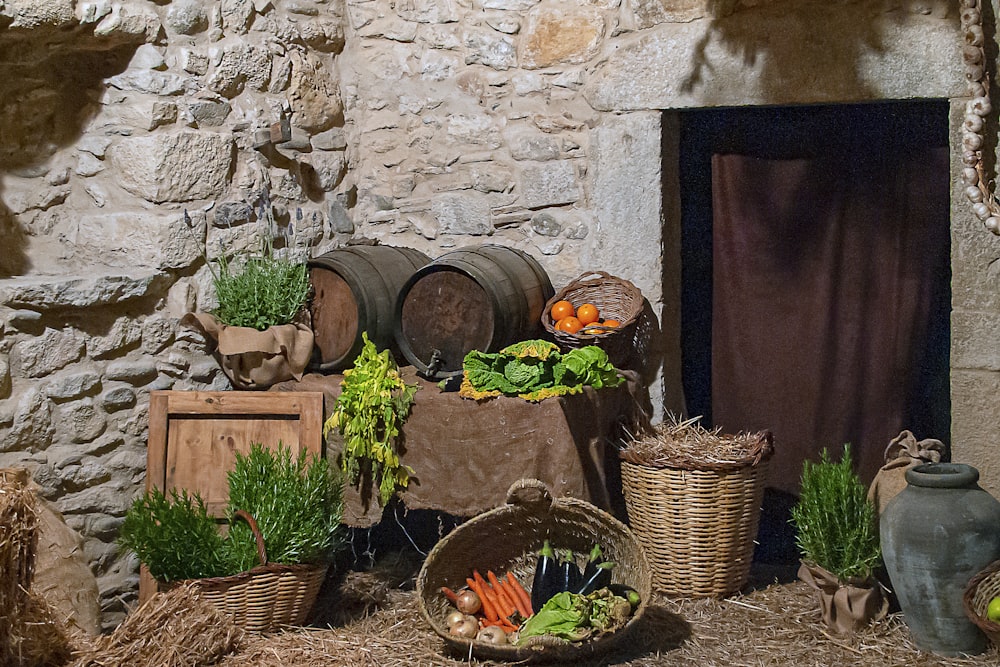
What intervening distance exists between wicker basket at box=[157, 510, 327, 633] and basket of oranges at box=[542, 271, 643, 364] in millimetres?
1354

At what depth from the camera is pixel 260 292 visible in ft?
14.1

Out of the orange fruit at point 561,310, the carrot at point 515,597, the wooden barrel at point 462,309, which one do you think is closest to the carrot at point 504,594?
the carrot at point 515,597

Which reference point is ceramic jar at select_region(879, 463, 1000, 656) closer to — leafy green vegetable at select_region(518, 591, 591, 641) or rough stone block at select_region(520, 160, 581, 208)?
A: leafy green vegetable at select_region(518, 591, 591, 641)

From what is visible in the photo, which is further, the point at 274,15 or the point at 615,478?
the point at 274,15

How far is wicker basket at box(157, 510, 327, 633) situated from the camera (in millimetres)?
3600

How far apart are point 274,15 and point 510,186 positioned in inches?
51.2

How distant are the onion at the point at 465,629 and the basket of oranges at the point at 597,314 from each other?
46.9 inches

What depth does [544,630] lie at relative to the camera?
3.52 metres

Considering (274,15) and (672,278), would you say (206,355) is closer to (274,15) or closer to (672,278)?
(274,15)

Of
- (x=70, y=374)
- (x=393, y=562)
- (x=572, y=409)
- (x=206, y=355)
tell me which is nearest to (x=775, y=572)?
(x=572, y=409)

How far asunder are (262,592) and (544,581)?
1000 mm

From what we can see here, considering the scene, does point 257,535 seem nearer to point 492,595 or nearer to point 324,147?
point 492,595

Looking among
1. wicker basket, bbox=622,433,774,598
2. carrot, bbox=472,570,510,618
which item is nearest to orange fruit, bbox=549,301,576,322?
wicker basket, bbox=622,433,774,598

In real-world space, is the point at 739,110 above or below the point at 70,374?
above
